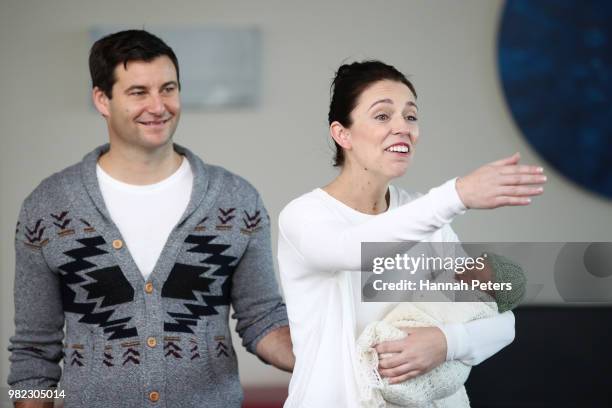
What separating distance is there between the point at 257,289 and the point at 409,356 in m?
0.60

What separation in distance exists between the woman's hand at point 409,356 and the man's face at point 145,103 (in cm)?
69

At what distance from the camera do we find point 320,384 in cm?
151

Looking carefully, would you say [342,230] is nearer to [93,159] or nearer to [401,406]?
[401,406]

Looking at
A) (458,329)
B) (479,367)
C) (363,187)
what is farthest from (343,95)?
(479,367)

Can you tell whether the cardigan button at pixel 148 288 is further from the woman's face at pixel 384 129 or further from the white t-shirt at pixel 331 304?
the woman's face at pixel 384 129

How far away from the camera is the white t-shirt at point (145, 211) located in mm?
1900

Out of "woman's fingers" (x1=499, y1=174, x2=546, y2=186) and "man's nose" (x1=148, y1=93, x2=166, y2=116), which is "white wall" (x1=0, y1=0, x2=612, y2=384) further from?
"woman's fingers" (x1=499, y1=174, x2=546, y2=186)

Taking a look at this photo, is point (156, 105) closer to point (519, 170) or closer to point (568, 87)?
point (519, 170)

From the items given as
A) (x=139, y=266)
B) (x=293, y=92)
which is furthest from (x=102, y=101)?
(x=293, y=92)

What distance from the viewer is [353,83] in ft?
5.43

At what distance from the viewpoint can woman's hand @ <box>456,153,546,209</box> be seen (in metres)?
1.31

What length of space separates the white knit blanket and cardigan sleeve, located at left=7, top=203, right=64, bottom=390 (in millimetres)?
774

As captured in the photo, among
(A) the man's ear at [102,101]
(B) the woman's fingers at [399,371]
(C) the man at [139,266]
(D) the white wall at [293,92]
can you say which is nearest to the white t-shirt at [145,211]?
(C) the man at [139,266]

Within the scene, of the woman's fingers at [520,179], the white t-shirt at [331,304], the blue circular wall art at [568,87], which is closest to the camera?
the woman's fingers at [520,179]
